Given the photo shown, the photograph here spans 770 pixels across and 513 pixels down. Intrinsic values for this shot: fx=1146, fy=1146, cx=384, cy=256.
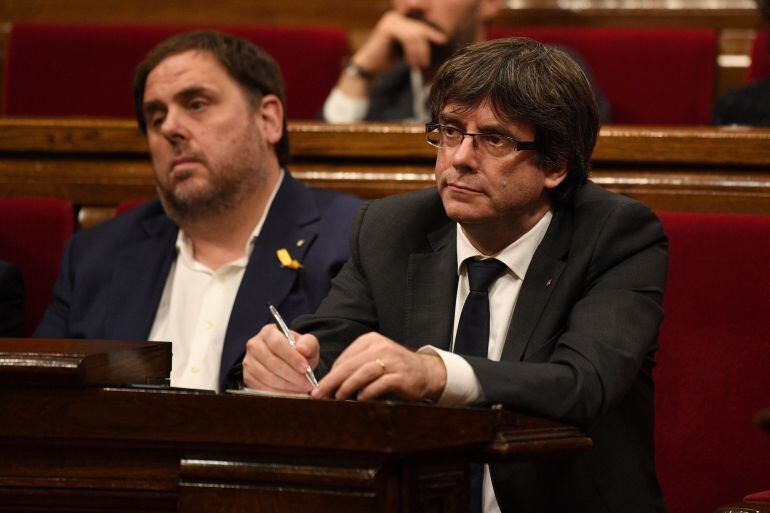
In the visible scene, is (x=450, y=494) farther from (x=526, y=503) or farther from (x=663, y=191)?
(x=663, y=191)

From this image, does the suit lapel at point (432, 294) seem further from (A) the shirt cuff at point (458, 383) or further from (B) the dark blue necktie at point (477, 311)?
(A) the shirt cuff at point (458, 383)

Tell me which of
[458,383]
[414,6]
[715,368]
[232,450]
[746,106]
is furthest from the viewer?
[414,6]

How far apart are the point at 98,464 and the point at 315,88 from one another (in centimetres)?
148

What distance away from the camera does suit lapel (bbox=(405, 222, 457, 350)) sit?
1188mm

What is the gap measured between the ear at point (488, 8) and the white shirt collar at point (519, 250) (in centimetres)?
96

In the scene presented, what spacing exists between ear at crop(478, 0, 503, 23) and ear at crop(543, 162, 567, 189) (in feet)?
3.10

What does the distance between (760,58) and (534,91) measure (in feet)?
3.61

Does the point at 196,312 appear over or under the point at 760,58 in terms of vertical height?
under

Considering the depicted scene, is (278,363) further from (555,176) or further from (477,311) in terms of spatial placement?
(555,176)

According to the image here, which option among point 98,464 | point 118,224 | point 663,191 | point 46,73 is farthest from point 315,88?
point 98,464

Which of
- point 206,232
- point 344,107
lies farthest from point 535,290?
point 344,107

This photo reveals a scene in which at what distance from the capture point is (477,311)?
3.91 ft

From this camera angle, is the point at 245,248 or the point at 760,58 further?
the point at 760,58

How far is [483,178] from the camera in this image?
3.89 feet
